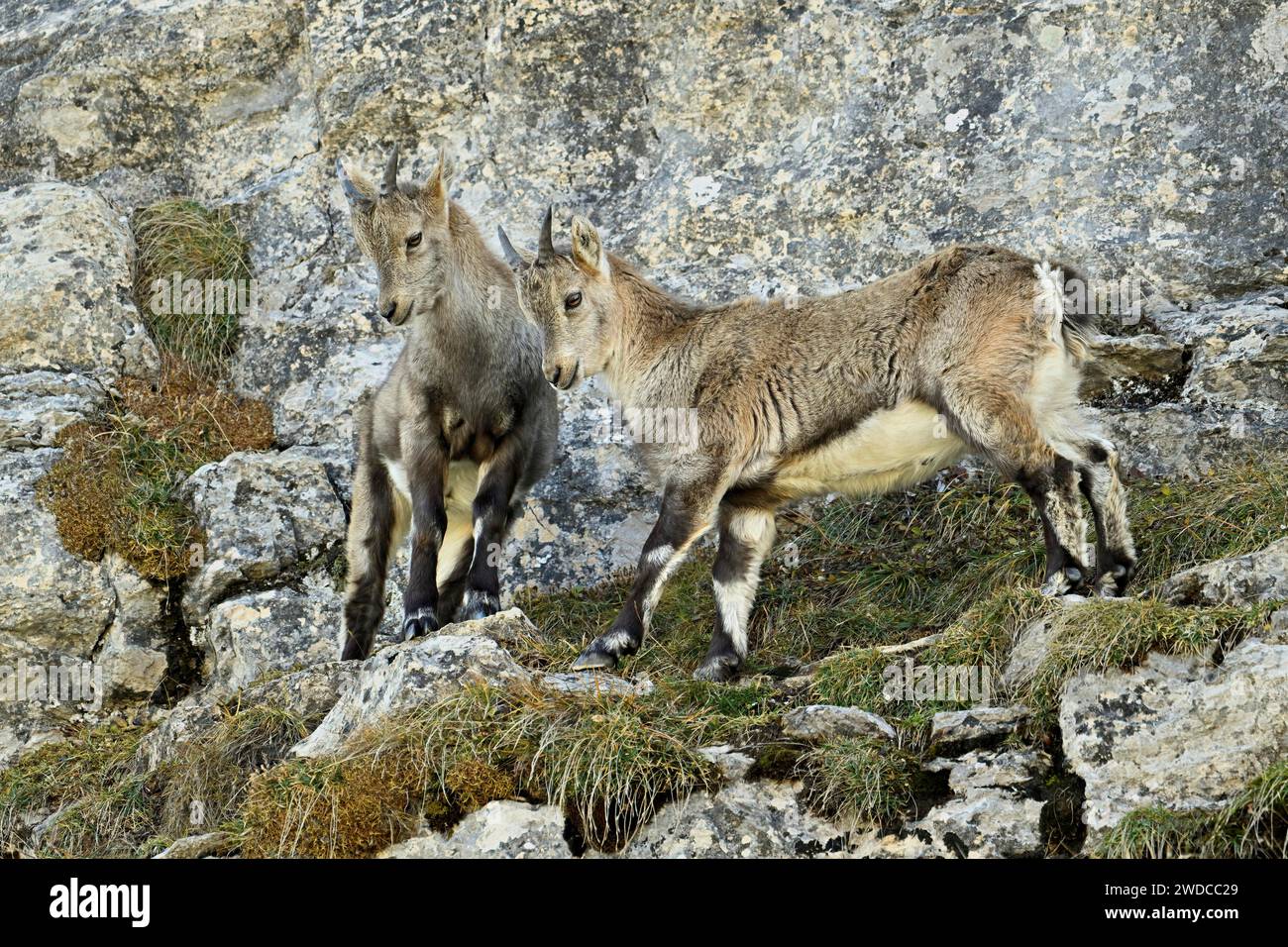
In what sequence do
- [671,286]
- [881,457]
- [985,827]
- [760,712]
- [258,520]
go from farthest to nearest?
[671,286] < [258,520] < [881,457] < [760,712] < [985,827]

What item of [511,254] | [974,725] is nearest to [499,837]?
[974,725]

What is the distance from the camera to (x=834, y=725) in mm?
5988

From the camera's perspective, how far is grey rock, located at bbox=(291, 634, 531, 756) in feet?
20.8

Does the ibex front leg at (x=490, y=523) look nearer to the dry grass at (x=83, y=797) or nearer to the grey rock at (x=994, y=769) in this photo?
the dry grass at (x=83, y=797)

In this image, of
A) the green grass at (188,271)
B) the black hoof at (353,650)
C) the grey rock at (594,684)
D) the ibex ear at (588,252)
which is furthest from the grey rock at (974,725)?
the green grass at (188,271)

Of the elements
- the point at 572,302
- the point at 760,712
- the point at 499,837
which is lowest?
the point at 499,837

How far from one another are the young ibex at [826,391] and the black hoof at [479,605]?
970mm

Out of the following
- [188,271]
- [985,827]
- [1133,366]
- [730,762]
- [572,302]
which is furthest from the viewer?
[188,271]

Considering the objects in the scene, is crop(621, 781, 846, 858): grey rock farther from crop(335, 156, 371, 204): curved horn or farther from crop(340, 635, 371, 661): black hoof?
crop(335, 156, 371, 204): curved horn

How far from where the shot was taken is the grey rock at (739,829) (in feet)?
18.1

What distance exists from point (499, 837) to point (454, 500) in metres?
3.49

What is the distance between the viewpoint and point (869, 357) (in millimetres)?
7449

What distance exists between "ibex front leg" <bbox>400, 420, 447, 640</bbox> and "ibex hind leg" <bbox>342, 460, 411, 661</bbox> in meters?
0.44

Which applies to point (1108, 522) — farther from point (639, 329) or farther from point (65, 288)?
point (65, 288)
